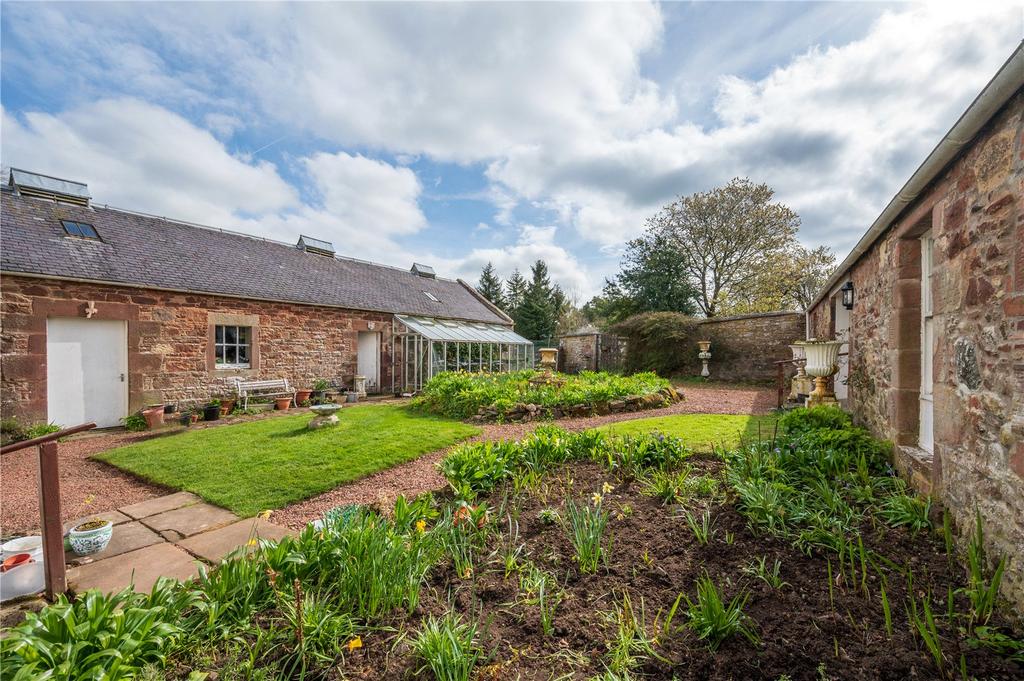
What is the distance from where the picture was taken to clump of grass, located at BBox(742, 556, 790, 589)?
97.1 inches

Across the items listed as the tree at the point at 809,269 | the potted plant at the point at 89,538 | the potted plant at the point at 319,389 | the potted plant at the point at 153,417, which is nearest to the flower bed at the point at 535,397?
the potted plant at the point at 319,389

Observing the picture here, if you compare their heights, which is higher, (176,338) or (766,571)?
(176,338)

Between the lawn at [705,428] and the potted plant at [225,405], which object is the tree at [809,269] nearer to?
the lawn at [705,428]

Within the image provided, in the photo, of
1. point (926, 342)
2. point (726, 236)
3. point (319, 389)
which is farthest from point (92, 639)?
point (726, 236)

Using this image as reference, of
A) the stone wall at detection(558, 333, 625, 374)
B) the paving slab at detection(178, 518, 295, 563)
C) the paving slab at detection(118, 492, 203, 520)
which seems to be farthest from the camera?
the stone wall at detection(558, 333, 625, 374)

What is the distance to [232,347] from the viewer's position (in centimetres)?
1105

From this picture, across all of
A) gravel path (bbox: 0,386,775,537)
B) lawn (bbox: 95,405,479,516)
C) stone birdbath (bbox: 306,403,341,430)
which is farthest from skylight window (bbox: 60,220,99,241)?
stone birdbath (bbox: 306,403,341,430)

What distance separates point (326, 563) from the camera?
2.53 m

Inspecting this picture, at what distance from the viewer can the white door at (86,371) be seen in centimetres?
832

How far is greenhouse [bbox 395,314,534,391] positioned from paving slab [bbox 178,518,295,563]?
941 cm

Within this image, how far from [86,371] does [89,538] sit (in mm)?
8013

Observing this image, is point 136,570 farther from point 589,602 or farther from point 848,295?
point 848,295

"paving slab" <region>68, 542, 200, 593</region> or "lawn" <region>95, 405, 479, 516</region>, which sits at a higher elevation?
"paving slab" <region>68, 542, 200, 593</region>

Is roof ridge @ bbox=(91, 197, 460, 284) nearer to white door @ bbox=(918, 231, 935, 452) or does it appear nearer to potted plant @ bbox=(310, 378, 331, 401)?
potted plant @ bbox=(310, 378, 331, 401)
